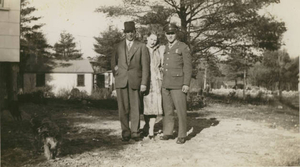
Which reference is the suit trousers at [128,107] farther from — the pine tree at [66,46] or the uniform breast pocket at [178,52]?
the pine tree at [66,46]

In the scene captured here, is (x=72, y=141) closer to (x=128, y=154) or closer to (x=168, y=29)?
(x=128, y=154)

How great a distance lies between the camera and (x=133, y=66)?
3.84m

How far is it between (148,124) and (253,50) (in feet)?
19.9

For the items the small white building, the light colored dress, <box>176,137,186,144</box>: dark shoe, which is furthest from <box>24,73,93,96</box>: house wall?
<box>176,137,186,144</box>: dark shoe

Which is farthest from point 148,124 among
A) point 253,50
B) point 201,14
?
point 253,50

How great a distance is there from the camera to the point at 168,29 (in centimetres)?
398

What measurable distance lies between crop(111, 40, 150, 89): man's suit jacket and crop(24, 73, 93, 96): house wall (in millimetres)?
844

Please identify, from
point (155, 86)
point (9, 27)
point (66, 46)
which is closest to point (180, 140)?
point (155, 86)

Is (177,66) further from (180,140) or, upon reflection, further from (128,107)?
(180,140)

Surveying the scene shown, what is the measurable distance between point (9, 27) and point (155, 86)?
6.79ft

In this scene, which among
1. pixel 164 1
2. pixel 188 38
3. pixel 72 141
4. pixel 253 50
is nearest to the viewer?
pixel 72 141

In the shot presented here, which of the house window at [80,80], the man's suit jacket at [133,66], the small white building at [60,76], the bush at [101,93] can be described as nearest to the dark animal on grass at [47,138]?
the man's suit jacket at [133,66]

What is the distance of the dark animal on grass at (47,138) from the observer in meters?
3.05

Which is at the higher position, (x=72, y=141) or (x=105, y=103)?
(x=105, y=103)
